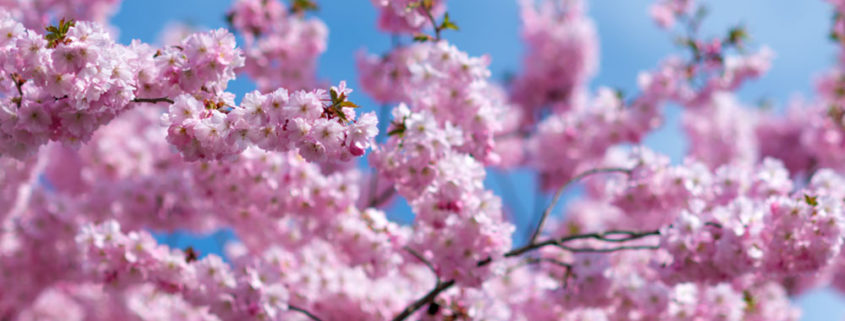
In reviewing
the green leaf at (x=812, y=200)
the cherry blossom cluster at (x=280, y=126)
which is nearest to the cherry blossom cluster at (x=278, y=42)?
the cherry blossom cluster at (x=280, y=126)

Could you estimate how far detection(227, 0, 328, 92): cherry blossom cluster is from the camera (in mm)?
7832

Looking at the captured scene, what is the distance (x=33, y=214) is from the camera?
7.92 metres

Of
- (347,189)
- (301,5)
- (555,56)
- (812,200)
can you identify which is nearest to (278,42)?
(301,5)

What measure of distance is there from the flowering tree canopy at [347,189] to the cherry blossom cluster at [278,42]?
0.03m

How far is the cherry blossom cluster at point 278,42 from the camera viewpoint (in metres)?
7.83

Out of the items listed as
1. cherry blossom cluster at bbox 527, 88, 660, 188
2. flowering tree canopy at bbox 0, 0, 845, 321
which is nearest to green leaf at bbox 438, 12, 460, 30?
flowering tree canopy at bbox 0, 0, 845, 321

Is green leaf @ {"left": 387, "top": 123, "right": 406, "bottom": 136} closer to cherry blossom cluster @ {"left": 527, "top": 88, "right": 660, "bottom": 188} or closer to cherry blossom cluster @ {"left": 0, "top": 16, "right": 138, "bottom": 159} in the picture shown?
cherry blossom cluster @ {"left": 0, "top": 16, "right": 138, "bottom": 159}

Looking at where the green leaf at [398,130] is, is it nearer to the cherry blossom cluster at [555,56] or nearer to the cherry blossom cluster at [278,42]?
the cherry blossom cluster at [278,42]

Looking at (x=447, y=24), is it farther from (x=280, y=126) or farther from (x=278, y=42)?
(x=278, y=42)

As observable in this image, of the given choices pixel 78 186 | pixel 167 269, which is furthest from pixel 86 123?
pixel 78 186

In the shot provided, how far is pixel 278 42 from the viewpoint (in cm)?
828

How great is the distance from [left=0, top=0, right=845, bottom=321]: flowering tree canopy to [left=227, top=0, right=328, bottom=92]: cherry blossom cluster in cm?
3

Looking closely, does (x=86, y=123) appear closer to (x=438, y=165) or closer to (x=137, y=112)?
(x=438, y=165)

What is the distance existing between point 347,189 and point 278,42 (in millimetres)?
2937
